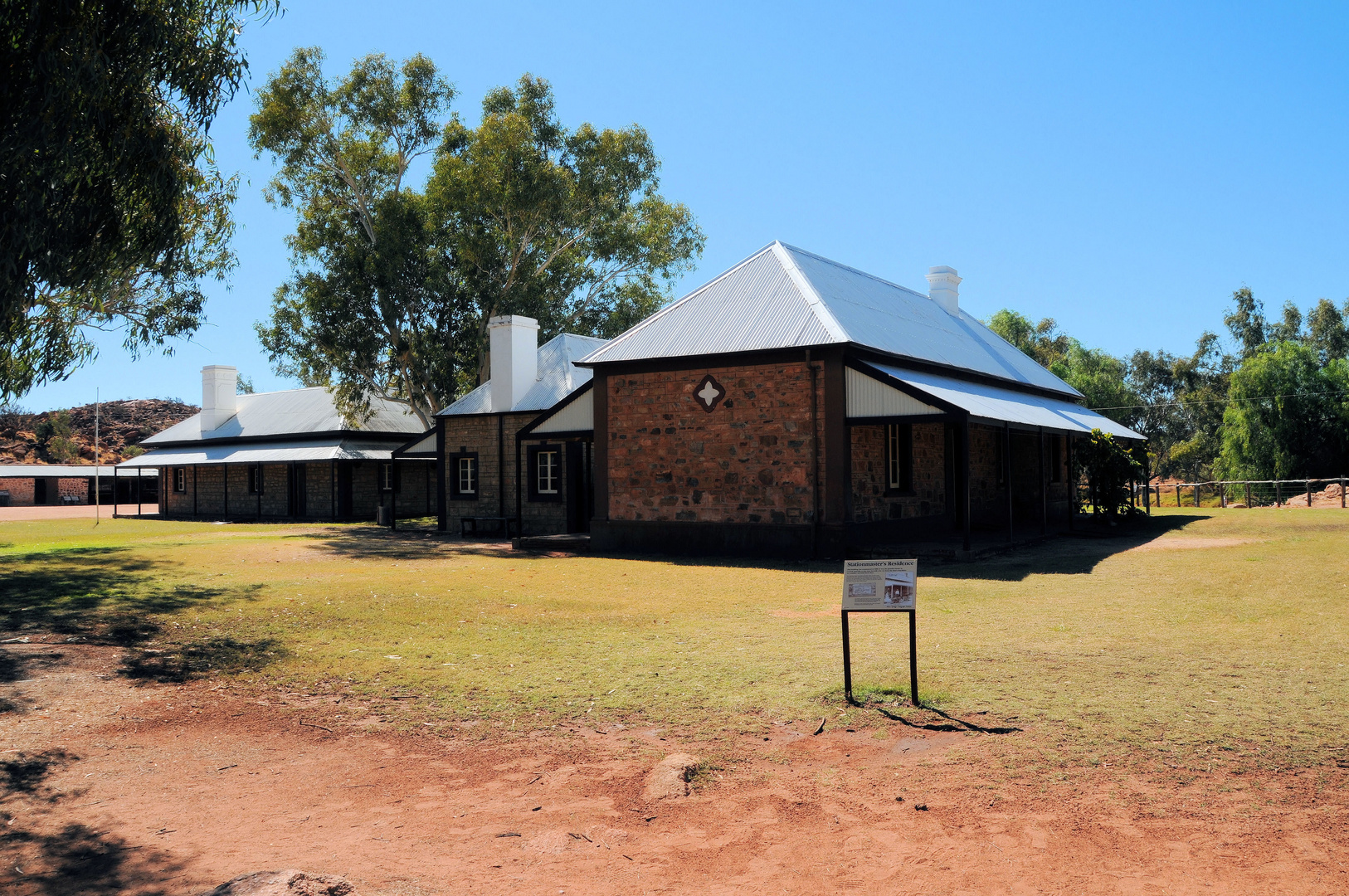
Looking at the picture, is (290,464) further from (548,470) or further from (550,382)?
(548,470)

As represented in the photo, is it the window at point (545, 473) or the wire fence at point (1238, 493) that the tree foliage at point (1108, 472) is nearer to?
the wire fence at point (1238, 493)

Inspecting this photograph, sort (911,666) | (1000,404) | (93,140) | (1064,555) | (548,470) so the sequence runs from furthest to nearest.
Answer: (548,470) < (1000,404) < (1064,555) < (93,140) < (911,666)

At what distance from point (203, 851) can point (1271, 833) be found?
15.9 ft

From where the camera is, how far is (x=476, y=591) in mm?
12789

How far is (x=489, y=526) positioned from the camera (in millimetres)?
25188

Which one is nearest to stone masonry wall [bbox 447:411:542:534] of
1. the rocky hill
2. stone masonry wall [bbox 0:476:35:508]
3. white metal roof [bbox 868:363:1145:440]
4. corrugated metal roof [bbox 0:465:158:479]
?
white metal roof [bbox 868:363:1145:440]

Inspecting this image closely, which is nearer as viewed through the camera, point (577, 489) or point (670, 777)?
point (670, 777)

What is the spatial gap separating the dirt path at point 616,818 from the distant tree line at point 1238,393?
1162 inches

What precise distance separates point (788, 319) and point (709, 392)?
6.48ft

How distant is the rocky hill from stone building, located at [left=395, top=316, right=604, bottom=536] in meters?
56.9

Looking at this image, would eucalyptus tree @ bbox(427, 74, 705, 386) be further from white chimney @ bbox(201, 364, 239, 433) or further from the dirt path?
the dirt path

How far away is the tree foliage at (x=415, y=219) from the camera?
30.1 metres

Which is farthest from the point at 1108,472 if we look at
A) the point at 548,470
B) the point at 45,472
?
the point at 45,472

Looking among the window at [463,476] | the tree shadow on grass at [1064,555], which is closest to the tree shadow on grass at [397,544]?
the window at [463,476]
